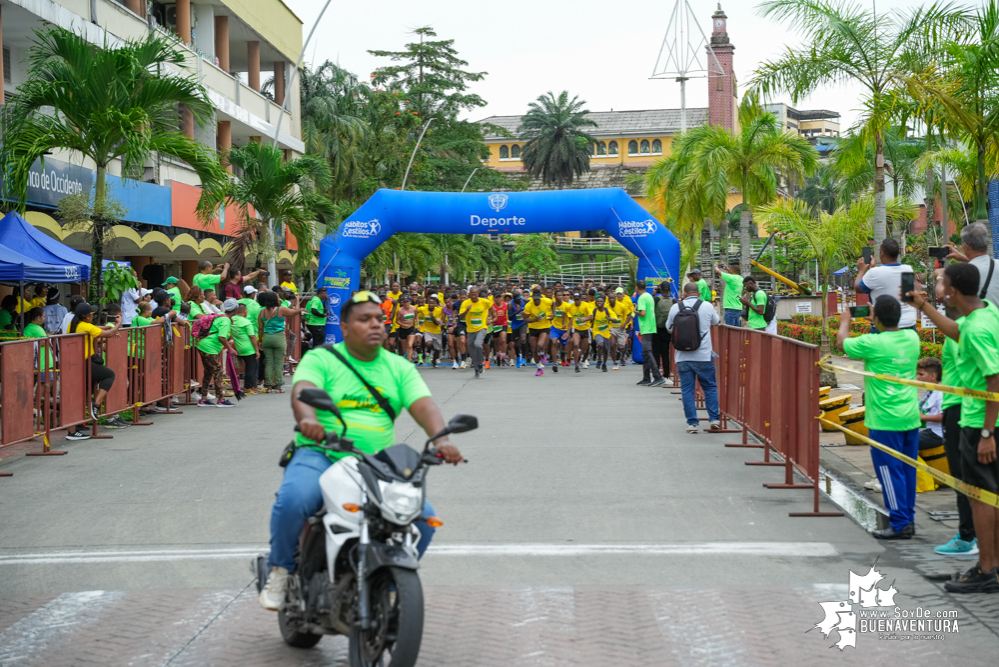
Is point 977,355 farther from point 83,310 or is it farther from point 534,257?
point 534,257

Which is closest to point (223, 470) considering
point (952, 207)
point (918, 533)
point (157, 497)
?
point (157, 497)

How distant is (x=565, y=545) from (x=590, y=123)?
308 ft

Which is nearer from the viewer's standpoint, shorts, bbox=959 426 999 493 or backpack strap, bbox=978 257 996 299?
shorts, bbox=959 426 999 493

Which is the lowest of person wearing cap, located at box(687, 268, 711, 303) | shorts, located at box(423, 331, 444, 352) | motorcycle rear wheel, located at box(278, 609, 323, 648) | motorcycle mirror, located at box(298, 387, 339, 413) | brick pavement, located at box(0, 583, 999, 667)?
brick pavement, located at box(0, 583, 999, 667)

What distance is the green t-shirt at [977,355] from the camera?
599 cm

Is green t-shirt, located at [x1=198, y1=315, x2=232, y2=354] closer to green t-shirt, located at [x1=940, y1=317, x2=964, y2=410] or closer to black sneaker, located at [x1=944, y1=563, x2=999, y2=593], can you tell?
green t-shirt, located at [x1=940, y1=317, x2=964, y2=410]

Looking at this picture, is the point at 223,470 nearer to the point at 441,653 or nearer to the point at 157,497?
the point at 157,497

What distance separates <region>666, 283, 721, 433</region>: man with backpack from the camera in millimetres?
12234

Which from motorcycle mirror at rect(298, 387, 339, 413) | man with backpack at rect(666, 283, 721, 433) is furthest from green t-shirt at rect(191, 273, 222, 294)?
motorcycle mirror at rect(298, 387, 339, 413)

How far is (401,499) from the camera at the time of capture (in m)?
4.25

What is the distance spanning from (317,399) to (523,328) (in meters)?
19.9

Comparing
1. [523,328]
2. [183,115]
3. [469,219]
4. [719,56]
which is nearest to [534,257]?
[719,56]

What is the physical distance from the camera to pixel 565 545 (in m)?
7.12

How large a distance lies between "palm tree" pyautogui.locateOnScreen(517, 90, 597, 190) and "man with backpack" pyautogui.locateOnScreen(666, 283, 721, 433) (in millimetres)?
86522
